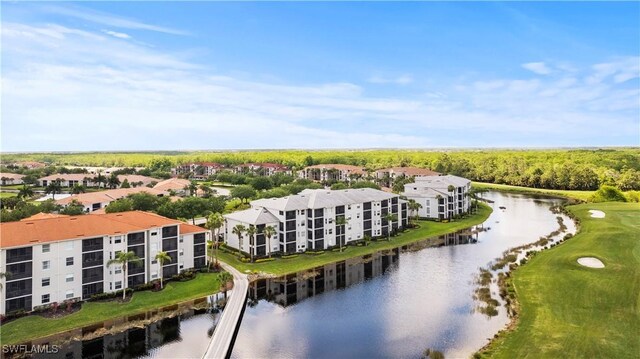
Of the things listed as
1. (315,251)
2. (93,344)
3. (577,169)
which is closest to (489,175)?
(577,169)

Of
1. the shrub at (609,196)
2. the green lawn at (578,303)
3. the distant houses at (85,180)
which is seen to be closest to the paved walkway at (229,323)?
the green lawn at (578,303)

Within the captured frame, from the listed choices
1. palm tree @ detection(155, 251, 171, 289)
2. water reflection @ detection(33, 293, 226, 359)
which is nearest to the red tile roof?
palm tree @ detection(155, 251, 171, 289)

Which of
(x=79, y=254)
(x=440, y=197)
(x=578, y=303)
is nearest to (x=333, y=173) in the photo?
(x=440, y=197)

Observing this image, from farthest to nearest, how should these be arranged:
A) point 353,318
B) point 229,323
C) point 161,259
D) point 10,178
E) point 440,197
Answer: point 10,178, point 440,197, point 161,259, point 353,318, point 229,323

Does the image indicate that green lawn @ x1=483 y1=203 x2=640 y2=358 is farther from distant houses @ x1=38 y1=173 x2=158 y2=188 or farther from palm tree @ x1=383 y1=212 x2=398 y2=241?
distant houses @ x1=38 y1=173 x2=158 y2=188

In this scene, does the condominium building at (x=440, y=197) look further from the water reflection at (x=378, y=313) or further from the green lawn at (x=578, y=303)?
the green lawn at (x=578, y=303)

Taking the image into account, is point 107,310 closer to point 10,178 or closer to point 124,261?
point 124,261
